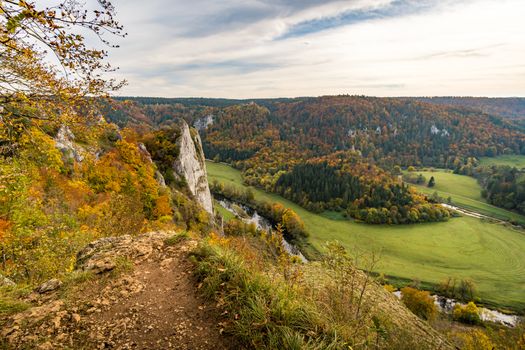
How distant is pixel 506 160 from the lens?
162m

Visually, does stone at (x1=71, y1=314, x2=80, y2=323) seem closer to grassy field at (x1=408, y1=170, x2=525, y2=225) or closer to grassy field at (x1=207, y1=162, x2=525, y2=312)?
grassy field at (x1=207, y1=162, x2=525, y2=312)

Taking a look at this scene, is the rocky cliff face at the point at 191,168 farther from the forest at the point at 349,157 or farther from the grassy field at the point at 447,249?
the grassy field at the point at 447,249

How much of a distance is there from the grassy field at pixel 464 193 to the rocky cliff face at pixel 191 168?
310 feet

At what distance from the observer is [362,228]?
257ft

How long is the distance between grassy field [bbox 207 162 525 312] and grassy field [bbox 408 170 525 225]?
550 inches

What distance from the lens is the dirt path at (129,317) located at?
4.61 meters

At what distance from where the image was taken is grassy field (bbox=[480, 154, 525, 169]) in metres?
154

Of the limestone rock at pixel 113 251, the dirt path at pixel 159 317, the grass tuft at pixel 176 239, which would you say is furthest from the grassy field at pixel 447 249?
the dirt path at pixel 159 317

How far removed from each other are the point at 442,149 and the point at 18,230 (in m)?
215

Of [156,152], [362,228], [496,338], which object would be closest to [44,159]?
[496,338]

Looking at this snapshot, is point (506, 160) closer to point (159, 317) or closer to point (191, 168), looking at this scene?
point (191, 168)

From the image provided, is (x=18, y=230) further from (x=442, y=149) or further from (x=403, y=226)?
(x=442, y=149)

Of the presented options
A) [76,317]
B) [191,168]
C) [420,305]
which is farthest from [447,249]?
[76,317]

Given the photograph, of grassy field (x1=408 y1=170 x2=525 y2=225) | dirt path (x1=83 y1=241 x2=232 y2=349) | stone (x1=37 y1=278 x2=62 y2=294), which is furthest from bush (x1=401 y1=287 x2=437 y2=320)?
grassy field (x1=408 y1=170 x2=525 y2=225)
